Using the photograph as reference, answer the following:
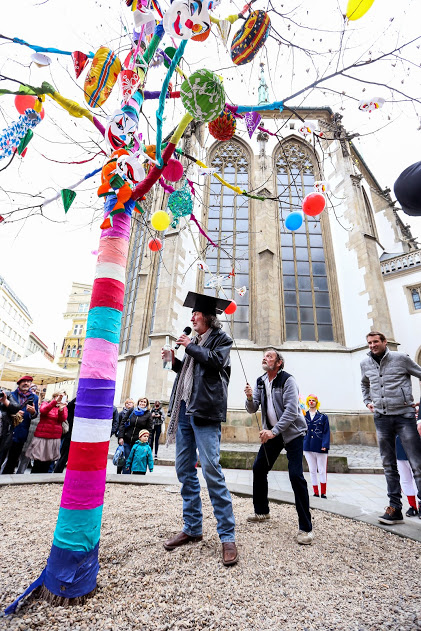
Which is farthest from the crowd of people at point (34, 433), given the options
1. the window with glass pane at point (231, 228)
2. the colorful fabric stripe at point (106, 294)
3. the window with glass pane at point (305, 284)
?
the window with glass pane at point (305, 284)

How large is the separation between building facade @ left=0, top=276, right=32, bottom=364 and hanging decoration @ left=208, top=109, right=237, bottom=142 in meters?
38.8

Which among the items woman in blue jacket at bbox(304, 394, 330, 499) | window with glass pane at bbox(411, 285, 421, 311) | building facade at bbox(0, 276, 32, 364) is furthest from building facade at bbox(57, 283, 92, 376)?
woman in blue jacket at bbox(304, 394, 330, 499)

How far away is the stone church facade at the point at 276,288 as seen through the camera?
11.1 metres

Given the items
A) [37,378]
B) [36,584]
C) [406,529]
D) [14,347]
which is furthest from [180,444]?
[14,347]

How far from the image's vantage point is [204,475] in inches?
81.1

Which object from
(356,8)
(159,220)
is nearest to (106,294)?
(159,220)

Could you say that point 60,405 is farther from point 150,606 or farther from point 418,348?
point 418,348

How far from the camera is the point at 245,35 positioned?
2.56 meters

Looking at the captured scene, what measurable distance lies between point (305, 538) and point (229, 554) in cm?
75

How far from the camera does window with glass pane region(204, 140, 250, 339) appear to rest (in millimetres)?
12438

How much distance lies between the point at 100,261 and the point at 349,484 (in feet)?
18.5

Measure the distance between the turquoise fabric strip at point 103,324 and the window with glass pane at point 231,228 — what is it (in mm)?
9707

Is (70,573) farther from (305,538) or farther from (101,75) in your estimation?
(101,75)

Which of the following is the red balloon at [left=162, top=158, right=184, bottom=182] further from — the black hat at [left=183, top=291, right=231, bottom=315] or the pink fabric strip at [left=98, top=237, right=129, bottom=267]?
the black hat at [left=183, top=291, right=231, bottom=315]
